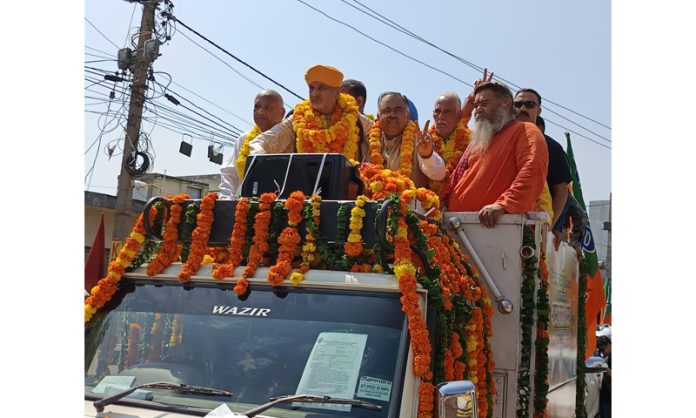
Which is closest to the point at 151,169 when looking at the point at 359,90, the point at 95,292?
the point at 359,90

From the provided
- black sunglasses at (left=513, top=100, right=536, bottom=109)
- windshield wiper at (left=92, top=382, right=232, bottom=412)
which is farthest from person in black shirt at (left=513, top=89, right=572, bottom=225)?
windshield wiper at (left=92, top=382, right=232, bottom=412)

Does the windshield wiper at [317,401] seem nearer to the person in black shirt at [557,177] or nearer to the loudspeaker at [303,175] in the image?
the loudspeaker at [303,175]

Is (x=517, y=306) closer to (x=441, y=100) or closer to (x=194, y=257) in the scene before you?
(x=194, y=257)

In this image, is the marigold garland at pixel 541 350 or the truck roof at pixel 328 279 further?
the marigold garland at pixel 541 350

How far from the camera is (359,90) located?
6.39 meters

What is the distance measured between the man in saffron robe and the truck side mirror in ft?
8.60

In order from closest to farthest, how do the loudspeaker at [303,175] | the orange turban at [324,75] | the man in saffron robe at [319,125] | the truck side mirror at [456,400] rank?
the truck side mirror at [456,400] → the loudspeaker at [303,175] → the man in saffron robe at [319,125] → the orange turban at [324,75]

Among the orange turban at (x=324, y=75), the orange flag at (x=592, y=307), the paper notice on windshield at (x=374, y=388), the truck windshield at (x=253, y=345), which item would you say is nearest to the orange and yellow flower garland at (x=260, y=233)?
the truck windshield at (x=253, y=345)

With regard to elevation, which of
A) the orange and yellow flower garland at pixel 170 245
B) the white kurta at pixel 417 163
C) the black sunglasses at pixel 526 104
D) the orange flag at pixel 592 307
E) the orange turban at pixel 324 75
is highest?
the black sunglasses at pixel 526 104

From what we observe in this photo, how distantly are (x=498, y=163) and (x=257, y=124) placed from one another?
2.02 metres

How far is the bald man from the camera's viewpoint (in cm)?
524

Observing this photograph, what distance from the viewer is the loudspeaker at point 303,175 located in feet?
11.6

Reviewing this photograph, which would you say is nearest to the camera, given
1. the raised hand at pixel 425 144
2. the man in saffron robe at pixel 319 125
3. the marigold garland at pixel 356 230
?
the marigold garland at pixel 356 230

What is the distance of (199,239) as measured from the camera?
10.8 ft
